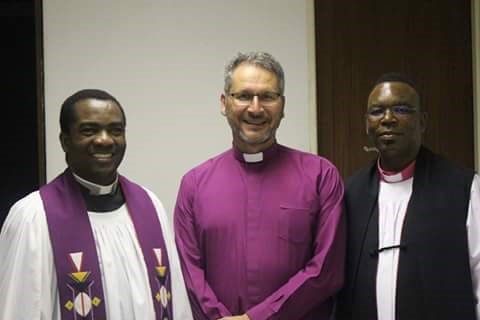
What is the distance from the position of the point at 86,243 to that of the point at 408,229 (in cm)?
110

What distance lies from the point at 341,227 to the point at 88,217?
2.97ft

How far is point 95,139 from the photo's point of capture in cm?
172

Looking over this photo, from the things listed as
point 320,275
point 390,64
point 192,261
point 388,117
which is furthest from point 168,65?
point 320,275

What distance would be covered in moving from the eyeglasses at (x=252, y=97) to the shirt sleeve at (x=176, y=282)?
0.49 metres

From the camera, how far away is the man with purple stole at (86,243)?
1.62m

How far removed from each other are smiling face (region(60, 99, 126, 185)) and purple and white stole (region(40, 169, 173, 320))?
11 cm

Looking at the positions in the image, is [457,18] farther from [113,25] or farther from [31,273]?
[31,273]

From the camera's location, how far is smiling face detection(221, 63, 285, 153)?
2.09 meters

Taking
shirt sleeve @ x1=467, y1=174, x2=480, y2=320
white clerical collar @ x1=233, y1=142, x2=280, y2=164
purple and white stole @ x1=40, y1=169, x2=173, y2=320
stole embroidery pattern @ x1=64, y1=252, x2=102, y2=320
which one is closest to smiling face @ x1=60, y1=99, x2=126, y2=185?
purple and white stole @ x1=40, y1=169, x2=173, y2=320

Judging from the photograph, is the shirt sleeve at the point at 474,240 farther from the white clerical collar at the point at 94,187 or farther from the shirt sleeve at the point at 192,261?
the white clerical collar at the point at 94,187

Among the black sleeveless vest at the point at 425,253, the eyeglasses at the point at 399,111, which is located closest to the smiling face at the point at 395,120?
the eyeglasses at the point at 399,111

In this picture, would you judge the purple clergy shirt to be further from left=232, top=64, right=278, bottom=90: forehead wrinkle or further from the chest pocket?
left=232, top=64, right=278, bottom=90: forehead wrinkle

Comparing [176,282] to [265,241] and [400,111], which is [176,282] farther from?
[400,111]

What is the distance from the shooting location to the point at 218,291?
2070 mm
